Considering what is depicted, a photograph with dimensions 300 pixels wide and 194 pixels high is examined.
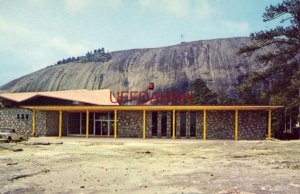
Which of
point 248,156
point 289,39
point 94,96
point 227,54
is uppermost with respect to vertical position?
point 227,54

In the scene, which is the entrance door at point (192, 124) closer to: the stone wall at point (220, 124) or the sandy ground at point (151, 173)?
the stone wall at point (220, 124)

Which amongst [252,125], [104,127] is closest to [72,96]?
[104,127]

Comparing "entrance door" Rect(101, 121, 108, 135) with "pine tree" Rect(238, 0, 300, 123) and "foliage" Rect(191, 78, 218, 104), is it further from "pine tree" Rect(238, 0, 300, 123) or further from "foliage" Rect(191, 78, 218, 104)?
"foliage" Rect(191, 78, 218, 104)

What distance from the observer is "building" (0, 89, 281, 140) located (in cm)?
3119

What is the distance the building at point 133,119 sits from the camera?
3119 centimetres

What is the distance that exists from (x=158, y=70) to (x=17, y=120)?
55.9m

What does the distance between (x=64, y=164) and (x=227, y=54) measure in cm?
7921

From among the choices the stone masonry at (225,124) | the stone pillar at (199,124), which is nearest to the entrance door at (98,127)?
the stone masonry at (225,124)

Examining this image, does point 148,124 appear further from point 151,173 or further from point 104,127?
point 151,173

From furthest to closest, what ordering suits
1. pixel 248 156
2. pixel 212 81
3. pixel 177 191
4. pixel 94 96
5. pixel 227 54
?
pixel 227 54 < pixel 212 81 < pixel 94 96 < pixel 248 156 < pixel 177 191

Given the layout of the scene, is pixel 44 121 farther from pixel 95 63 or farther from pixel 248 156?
pixel 95 63

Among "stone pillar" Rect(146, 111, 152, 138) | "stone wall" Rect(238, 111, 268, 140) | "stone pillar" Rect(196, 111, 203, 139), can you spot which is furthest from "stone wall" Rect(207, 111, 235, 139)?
"stone pillar" Rect(146, 111, 152, 138)

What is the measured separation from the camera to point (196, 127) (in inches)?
1267

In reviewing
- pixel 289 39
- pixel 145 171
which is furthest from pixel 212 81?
pixel 145 171
